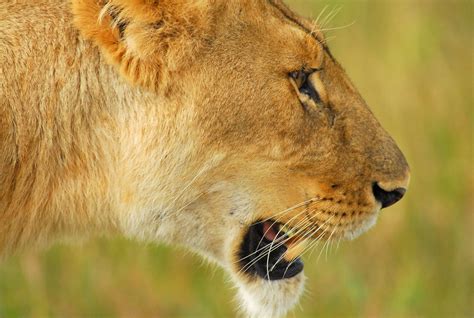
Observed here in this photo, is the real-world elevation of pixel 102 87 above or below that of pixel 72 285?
above

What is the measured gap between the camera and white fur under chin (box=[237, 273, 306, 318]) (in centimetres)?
300

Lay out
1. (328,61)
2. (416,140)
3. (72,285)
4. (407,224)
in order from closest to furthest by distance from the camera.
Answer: (328,61) < (72,285) < (407,224) < (416,140)

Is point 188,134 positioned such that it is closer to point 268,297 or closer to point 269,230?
point 269,230

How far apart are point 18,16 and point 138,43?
0.33 meters

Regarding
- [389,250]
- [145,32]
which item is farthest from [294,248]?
[389,250]

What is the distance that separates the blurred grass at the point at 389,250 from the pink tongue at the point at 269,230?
1.32m

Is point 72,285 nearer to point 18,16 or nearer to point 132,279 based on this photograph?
point 132,279

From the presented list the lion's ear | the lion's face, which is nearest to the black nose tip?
the lion's face

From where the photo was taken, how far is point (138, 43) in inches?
105

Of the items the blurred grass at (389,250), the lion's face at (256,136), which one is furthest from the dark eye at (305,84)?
the blurred grass at (389,250)

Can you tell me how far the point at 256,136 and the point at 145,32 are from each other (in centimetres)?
43

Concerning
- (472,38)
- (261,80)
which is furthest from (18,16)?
(472,38)

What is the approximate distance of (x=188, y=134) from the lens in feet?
8.94

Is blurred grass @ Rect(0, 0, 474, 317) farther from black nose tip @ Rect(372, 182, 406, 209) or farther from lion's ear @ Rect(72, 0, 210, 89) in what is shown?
lion's ear @ Rect(72, 0, 210, 89)
